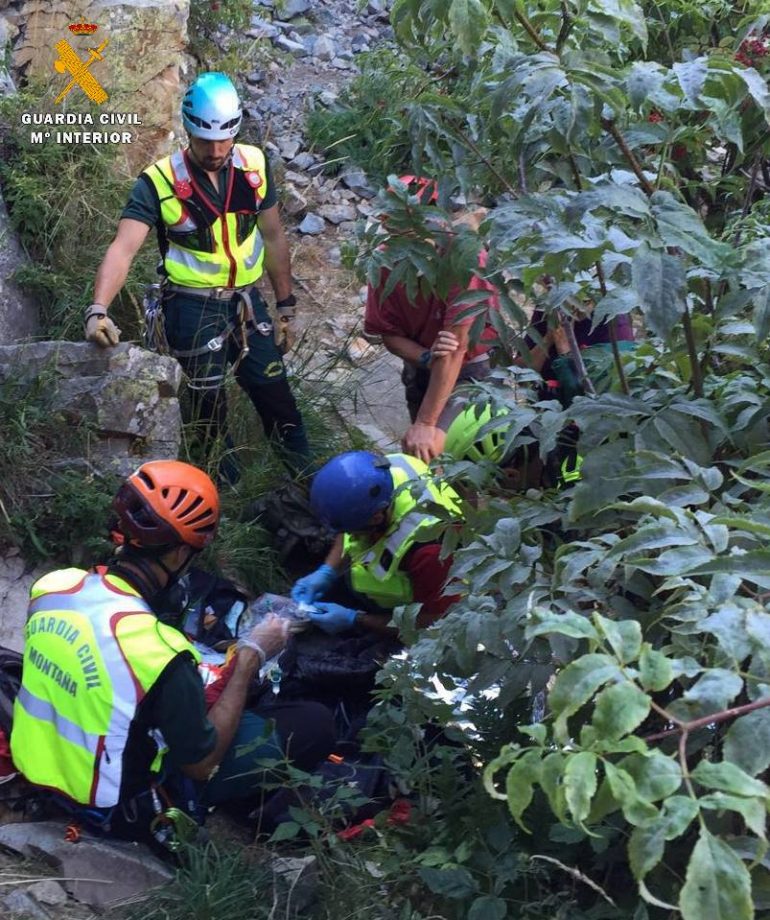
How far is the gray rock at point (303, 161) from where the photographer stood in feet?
26.6

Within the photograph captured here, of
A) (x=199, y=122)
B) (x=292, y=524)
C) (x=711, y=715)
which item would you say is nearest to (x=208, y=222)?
(x=199, y=122)

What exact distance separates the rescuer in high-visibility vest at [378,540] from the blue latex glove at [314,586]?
7.8 inches

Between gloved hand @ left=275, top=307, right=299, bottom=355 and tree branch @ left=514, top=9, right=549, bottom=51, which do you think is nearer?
tree branch @ left=514, top=9, right=549, bottom=51

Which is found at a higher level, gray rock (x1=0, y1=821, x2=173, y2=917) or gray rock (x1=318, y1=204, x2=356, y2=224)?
gray rock (x1=318, y1=204, x2=356, y2=224)

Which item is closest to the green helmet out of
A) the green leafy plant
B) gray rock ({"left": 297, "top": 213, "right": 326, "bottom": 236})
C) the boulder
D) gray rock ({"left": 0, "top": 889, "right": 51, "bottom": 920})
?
the green leafy plant

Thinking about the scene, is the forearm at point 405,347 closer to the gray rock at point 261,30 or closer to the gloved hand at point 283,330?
the gloved hand at point 283,330

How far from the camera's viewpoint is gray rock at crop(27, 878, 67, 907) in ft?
10.3

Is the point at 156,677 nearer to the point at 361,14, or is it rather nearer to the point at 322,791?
the point at 322,791

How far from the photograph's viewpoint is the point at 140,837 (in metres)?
3.27

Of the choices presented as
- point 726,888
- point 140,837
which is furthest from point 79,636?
point 726,888

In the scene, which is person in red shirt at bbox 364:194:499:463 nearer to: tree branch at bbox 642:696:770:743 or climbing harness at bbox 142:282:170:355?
climbing harness at bbox 142:282:170:355

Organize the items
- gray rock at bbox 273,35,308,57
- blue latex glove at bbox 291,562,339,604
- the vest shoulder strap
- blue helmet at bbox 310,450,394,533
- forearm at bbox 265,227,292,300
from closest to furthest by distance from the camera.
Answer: the vest shoulder strap → blue helmet at bbox 310,450,394,533 → blue latex glove at bbox 291,562,339,604 → forearm at bbox 265,227,292,300 → gray rock at bbox 273,35,308,57

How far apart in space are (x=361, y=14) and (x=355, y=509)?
677cm

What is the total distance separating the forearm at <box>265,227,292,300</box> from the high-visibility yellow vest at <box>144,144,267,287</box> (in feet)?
0.67
